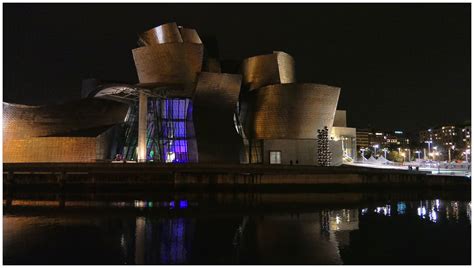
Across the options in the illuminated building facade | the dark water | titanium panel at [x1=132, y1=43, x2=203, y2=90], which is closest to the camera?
the dark water

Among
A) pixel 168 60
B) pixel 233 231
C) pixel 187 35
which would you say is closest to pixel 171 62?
pixel 168 60

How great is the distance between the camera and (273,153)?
4284 centimetres

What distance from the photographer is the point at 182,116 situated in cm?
4050

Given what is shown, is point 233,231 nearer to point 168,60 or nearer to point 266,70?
point 168,60

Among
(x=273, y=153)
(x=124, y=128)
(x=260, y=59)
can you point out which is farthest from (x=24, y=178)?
(x=260, y=59)

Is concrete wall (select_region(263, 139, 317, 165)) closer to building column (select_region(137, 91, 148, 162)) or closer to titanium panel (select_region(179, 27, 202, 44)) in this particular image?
building column (select_region(137, 91, 148, 162))

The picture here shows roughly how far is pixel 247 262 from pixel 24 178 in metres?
24.6

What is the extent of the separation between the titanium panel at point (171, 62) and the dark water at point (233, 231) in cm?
1734

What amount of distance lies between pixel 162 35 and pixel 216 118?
995 cm

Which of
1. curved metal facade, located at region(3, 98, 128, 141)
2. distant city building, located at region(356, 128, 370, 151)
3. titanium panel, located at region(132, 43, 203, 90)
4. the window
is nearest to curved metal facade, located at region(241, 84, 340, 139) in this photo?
the window

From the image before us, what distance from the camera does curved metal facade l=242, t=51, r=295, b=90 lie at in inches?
1763

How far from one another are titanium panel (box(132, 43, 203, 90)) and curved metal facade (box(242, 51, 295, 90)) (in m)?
7.48

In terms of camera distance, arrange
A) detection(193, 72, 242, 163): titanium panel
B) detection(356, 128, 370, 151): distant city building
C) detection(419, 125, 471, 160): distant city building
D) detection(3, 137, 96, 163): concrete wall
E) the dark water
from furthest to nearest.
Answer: detection(356, 128, 370, 151): distant city building
detection(419, 125, 471, 160): distant city building
detection(193, 72, 242, 163): titanium panel
detection(3, 137, 96, 163): concrete wall
the dark water

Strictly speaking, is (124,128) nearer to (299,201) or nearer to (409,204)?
(299,201)
